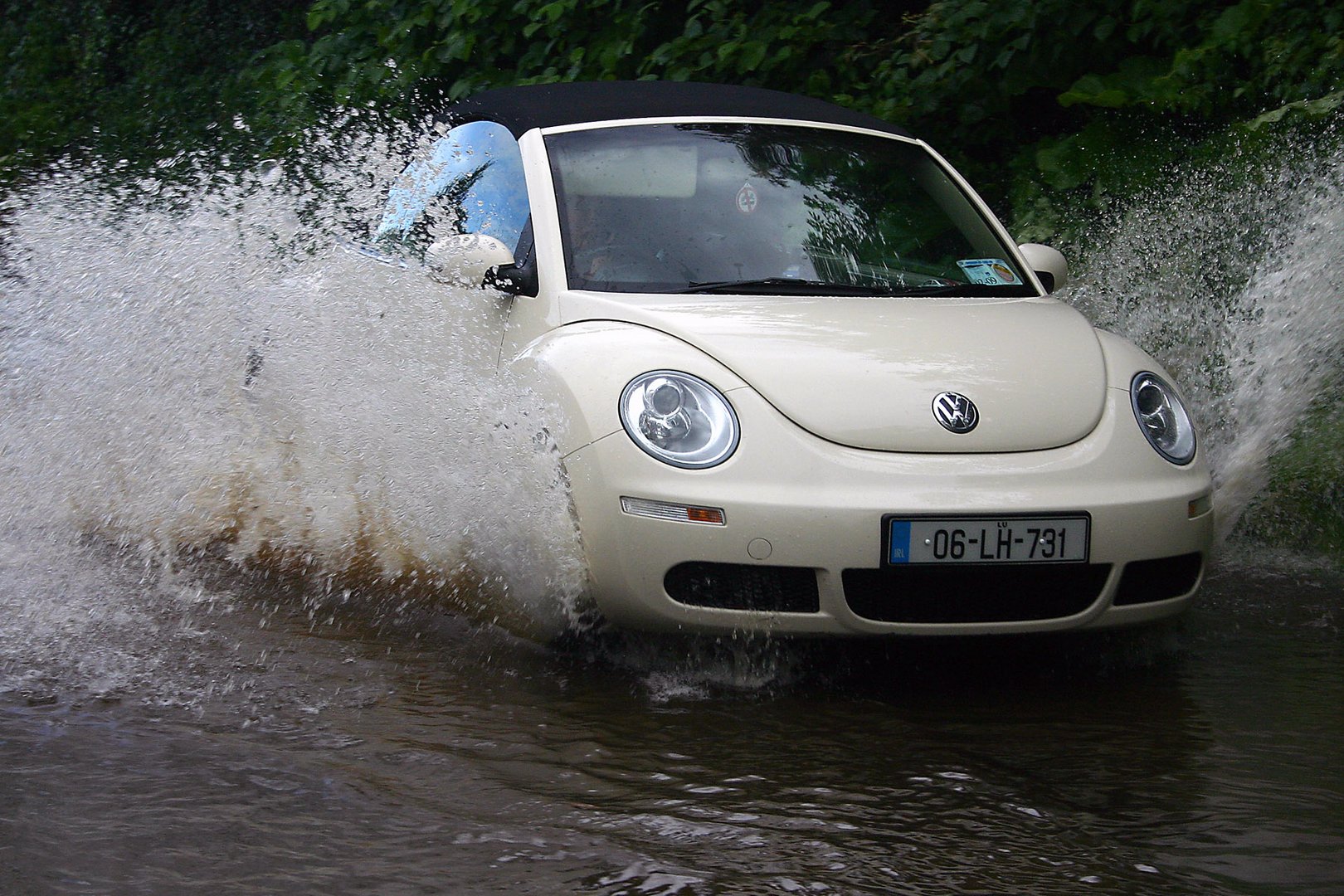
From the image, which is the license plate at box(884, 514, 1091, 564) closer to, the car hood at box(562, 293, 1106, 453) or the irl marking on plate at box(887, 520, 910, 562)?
the irl marking on plate at box(887, 520, 910, 562)

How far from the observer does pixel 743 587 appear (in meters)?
3.74

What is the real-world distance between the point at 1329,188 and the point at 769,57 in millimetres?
3104

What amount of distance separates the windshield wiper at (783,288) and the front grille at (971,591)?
1036mm

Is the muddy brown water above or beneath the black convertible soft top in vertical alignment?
beneath

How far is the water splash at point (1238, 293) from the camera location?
5.78m

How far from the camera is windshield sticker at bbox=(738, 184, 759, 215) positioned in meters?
4.75

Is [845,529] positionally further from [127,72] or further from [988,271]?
[127,72]

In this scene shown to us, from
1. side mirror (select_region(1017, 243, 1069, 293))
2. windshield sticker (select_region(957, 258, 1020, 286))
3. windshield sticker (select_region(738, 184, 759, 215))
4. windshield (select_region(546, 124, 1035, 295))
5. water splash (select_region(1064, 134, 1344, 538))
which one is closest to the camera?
windshield (select_region(546, 124, 1035, 295))

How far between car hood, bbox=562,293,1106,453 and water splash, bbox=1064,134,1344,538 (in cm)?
166

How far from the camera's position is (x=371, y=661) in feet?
13.9

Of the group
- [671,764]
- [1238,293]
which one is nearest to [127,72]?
[1238,293]

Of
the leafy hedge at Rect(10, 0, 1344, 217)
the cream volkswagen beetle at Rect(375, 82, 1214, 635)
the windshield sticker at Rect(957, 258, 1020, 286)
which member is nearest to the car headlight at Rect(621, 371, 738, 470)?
the cream volkswagen beetle at Rect(375, 82, 1214, 635)

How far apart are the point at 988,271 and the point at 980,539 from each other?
4.77 feet

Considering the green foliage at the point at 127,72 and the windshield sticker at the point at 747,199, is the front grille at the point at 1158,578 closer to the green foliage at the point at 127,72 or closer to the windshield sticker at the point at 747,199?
the windshield sticker at the point at 747,199
